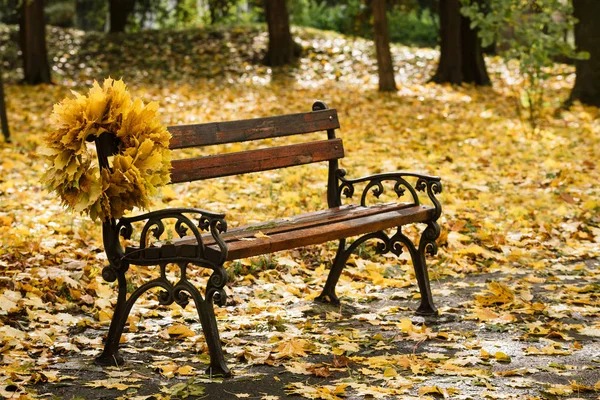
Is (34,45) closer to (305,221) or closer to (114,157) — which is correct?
(305,221)

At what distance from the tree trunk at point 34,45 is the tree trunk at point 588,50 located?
9.32 meters

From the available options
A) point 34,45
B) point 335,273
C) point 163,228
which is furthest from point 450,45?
point 163,228

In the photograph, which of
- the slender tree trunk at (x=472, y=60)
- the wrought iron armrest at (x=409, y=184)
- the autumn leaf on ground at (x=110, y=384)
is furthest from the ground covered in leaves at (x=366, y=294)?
the slender tree trunk at (x=472, y=60)

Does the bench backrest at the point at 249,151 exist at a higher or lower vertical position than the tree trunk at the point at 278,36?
lower

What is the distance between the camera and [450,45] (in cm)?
1503

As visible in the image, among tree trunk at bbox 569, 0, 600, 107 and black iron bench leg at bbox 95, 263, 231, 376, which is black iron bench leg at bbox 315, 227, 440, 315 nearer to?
black iron bench leg at bbox 95, 263, 231, 376

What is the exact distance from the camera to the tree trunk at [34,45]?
1614 cm

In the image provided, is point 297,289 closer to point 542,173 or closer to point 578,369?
point 578,369

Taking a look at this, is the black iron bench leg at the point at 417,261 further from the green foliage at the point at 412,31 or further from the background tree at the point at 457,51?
the green foliage at the point at 412,31

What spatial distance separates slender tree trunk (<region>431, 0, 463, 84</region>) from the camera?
14859 millimetres

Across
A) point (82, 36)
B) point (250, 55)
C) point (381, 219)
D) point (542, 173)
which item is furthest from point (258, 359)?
point (82, 36)

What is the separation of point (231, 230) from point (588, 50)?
974 centimetres

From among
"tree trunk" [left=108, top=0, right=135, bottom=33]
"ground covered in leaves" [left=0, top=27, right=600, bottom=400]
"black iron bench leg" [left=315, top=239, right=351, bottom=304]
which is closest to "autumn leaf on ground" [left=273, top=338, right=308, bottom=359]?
"ground covered in leaves" [left=0, top=27, right=600, bottom=400]

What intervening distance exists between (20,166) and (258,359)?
561 centimetres
